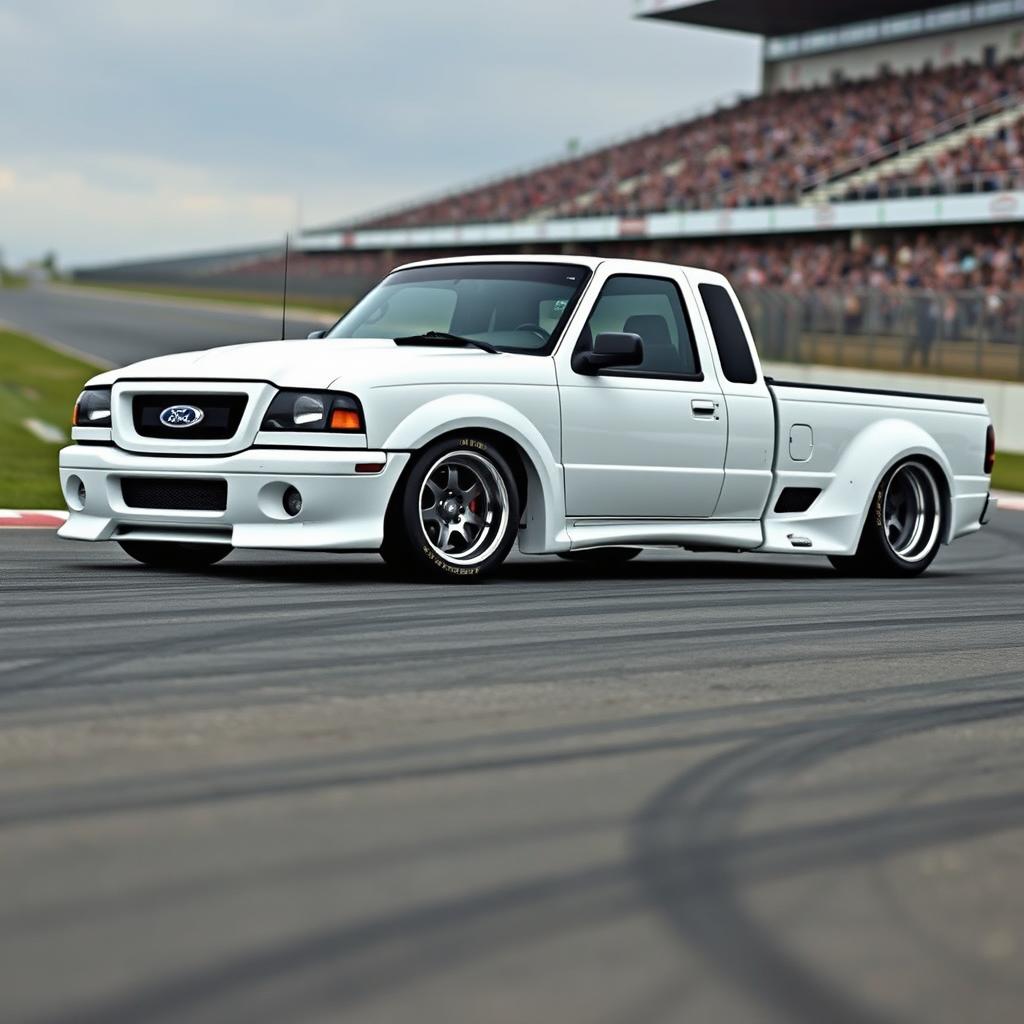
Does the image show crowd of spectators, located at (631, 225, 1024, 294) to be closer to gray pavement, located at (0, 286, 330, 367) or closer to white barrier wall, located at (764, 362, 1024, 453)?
white barrier wall, located at (764, 362, 1024, 453)

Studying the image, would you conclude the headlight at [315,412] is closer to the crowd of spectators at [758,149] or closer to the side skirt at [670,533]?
the side skirt at [670,533]

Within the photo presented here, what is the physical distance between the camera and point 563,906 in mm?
3262

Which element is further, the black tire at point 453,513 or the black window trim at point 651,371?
the black window trim at point 651,371

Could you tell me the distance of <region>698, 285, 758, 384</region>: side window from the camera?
9578 mm

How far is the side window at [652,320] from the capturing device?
30.3ft

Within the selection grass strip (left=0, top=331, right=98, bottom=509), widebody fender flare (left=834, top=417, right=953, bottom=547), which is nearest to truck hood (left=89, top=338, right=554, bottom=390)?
widebody fender flare (left=834, top=417, right=953, bottom=547)

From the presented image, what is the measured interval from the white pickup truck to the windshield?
0.4 inches

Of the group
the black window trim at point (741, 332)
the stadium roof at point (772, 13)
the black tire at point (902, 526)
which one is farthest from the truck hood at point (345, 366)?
the stadium roof at point (772, 13)

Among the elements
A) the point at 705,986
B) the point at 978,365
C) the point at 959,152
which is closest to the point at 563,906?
the point at 705,986

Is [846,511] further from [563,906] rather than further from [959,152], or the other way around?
[959,152]

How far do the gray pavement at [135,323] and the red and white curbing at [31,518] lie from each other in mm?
22243

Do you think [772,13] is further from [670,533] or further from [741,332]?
[670,533]

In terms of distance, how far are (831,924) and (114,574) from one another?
18.8ft

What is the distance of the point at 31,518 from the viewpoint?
1157cm
